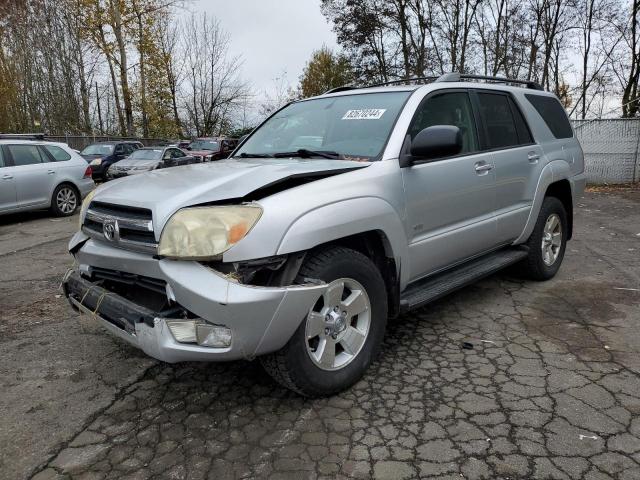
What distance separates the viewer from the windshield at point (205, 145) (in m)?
21.5

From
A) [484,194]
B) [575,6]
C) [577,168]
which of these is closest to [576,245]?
[577,168]

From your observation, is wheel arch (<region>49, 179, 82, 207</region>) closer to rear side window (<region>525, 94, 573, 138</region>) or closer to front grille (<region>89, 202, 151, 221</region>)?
front grille (<region>89, 202, 151, 221</region>)

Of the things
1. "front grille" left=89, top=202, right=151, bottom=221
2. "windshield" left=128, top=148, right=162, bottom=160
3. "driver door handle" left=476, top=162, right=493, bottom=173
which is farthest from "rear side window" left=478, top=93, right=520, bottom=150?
"windshield" left=128, top=148, right=162, bottom=160

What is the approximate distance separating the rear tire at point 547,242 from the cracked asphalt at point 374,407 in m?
0.61

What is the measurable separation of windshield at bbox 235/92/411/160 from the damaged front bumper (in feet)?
4.24

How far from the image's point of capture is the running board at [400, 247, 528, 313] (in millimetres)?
3396

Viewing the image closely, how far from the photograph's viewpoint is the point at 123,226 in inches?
108

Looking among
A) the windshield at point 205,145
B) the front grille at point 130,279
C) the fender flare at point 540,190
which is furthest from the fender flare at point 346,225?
the windshield at point 205,145

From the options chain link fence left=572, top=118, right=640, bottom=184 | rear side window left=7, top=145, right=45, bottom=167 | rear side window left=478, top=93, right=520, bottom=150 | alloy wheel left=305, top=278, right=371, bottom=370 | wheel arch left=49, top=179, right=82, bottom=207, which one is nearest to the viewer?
alloy wheel left=305, top=278, right=371, bottom=370

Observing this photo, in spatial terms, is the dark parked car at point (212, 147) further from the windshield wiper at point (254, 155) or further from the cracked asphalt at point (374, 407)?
the cracked asphalt at point (374, 407)

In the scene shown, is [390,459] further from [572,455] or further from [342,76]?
[342,76]

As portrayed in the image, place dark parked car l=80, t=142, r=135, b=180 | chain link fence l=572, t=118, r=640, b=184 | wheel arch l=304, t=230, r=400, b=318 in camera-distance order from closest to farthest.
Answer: wheel arch l=304, t=230, r=400, b=318
chain link fence l=572, t=118, r=640, b=184
dark parked car l=80, t=142, r=135, b=180

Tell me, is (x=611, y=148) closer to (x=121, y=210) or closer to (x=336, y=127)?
(x=336, y=127)

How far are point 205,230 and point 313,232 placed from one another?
1.79 feet
